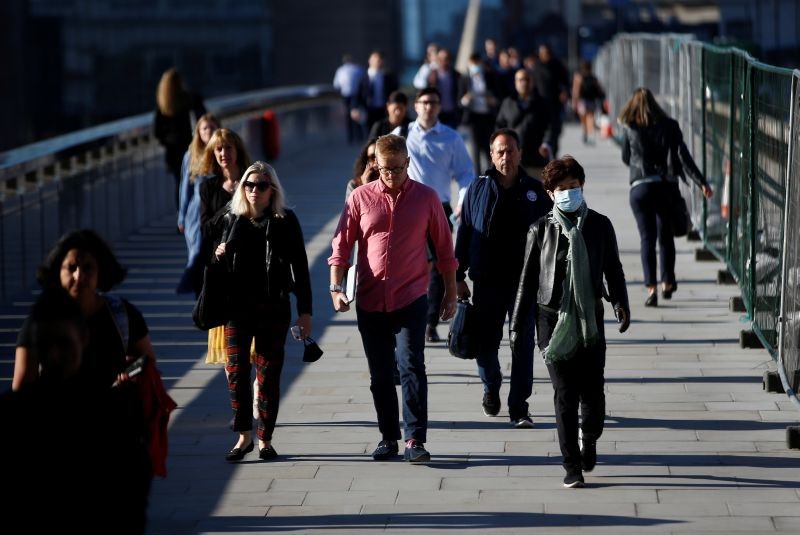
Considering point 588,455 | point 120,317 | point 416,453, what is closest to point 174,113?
point 416,453

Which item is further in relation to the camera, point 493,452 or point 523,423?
point 523,423

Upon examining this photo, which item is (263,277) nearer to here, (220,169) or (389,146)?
(389,146)

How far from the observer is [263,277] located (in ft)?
28.0

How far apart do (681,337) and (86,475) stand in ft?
25.1

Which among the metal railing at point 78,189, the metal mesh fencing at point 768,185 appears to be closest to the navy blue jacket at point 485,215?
the metal mesh fencing at point 768,185

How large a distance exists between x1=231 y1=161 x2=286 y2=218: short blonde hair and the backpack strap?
215 centimetres

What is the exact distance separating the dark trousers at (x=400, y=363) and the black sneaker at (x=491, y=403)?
104 cm

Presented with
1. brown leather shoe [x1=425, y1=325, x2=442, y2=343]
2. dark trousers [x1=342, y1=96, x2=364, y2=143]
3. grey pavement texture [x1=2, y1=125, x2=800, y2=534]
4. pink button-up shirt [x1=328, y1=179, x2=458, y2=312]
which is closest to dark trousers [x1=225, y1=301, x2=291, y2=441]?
grey pavement texture [x1=2, y1=125, x2=800, y2=534]

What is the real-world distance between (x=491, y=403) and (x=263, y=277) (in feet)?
5.46

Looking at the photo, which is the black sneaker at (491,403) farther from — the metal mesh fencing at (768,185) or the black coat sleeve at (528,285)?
the metal mesh fencing at (768,185)

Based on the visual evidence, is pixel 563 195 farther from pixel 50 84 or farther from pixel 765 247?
pixel 50 84

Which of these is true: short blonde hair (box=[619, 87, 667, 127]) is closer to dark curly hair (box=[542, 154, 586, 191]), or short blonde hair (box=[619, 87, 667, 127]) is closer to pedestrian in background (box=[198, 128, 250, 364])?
pedestrian in background (box=[198, 128, 250, 364])

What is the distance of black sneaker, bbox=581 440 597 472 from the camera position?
317 inches

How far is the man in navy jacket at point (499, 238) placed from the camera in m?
9.25
